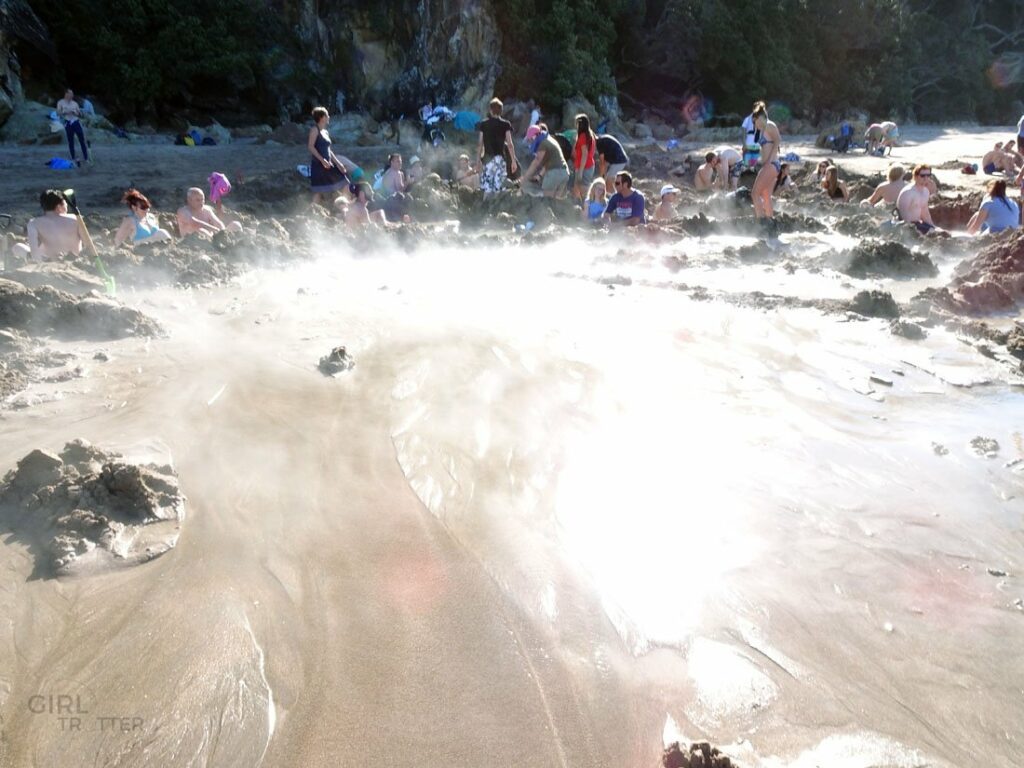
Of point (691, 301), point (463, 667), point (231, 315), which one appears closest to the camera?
point (463, 667)

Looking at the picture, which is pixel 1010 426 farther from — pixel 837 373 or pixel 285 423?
pixel 285 423

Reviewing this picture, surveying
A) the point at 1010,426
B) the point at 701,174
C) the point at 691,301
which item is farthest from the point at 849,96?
the point at 1010,426

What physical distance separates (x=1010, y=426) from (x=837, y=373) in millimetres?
946

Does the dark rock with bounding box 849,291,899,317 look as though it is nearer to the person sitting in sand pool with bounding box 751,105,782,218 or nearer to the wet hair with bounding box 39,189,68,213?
the person sitting in sand pool with bounding box 751,105,782,218

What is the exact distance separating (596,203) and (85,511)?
751 cm

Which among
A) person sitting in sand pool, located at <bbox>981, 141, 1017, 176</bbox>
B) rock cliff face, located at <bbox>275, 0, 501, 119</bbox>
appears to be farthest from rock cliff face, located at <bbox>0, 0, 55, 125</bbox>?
person sitting in sand pool, located at <bbox>981, 141, 1017, 176</bbox>

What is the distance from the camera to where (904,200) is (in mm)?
8391

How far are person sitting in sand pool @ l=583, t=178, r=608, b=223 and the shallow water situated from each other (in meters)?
4.67

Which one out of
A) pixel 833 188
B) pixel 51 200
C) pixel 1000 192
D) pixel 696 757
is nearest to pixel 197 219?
pixel 51 200

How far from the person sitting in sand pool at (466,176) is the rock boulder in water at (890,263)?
520 cm

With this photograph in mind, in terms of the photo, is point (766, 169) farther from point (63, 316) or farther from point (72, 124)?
point (72, 124)

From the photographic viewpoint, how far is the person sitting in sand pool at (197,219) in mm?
6992

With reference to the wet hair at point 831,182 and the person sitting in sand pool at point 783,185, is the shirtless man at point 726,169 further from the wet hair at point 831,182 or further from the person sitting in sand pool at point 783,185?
the wet hair at point 831,182

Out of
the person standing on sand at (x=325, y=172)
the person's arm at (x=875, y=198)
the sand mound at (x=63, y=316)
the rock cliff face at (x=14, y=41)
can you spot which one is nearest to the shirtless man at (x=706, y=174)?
the person's arm at (x=875, y=198)
